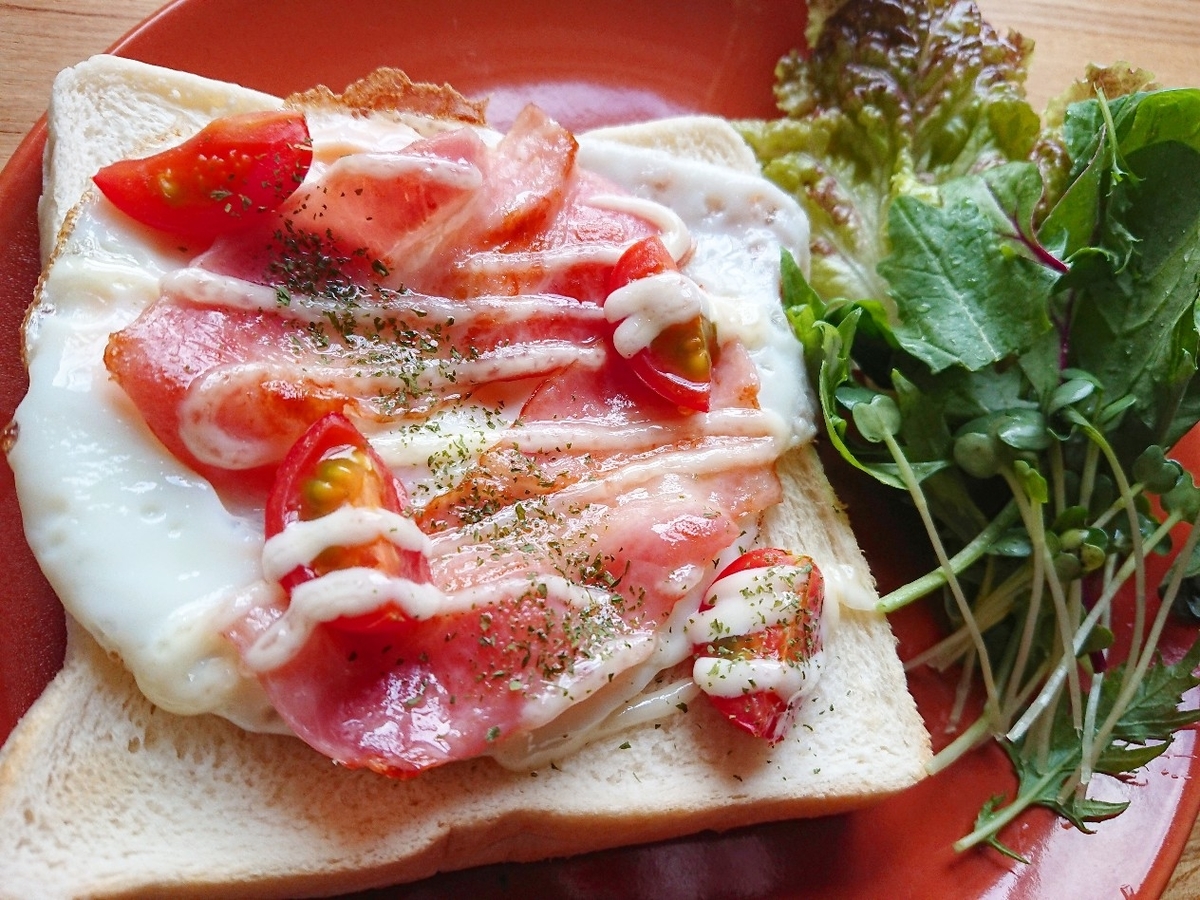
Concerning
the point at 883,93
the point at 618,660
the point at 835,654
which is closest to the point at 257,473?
the point at 618,660

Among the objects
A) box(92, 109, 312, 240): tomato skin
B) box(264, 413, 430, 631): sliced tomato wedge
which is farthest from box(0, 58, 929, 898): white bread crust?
box(264, 413, 430, 631): sliced tomato wedge

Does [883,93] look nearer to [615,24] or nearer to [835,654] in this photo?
[615,24]

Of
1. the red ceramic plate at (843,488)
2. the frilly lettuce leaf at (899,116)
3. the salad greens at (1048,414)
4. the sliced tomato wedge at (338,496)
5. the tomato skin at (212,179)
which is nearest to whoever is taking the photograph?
the sliced tomato wedge at (338,496)

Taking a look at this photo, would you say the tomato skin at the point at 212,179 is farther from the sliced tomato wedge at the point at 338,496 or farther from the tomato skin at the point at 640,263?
the tomato skin at the point at 640,263

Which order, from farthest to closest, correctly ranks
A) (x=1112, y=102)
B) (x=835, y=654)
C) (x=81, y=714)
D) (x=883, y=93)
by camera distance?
1. (x=883, y=93)
2. (x=1112, y=102)
3. (x=835, y=654)
4. (x=81, y=714)

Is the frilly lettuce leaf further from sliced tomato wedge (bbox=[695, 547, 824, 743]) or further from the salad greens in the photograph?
sliced tomato wedge (bbox=[695, 547, 824, 743])

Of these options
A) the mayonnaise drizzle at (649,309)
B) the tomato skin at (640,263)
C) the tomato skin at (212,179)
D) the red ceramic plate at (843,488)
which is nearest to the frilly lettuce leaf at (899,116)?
the red ceramic plate at (843,488)
